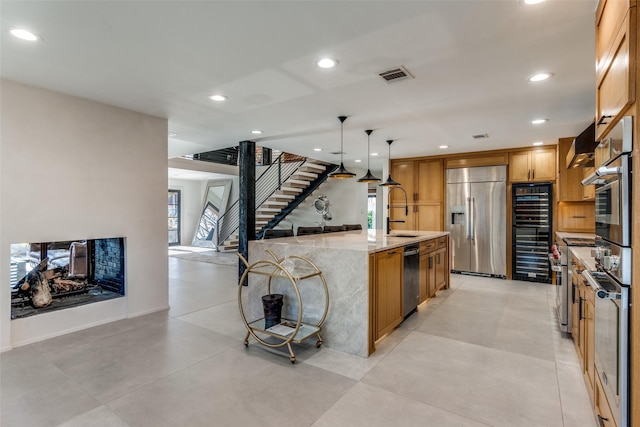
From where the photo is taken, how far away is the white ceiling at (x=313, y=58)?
1.97m

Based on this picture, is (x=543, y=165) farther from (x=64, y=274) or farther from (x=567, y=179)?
(x=64, y=274)

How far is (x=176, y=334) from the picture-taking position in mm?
3350

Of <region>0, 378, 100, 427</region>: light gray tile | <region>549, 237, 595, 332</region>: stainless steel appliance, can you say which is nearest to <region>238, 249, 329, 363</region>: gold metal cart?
<region>0, 378, 100, 427</region>: light gray tile

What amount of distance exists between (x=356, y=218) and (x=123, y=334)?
264 inches

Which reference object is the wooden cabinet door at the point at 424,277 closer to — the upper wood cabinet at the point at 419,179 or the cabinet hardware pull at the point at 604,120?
the cabinet hardware pull at the point at 604,120

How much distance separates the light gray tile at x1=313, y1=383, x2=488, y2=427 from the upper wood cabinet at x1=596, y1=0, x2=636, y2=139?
1832mm

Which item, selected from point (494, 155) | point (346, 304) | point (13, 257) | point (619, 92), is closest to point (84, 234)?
point (13, 257)

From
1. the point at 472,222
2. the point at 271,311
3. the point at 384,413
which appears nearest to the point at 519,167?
the point at 472,222

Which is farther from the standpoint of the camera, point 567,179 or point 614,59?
point 567,179

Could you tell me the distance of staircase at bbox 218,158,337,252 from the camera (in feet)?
27.8

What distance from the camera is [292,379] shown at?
243 cm

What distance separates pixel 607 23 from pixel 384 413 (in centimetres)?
248

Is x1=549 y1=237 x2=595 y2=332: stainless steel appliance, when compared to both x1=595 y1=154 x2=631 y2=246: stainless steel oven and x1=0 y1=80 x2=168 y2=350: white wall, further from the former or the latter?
x1=0 y1=80 x2=168 y2=350: white wall

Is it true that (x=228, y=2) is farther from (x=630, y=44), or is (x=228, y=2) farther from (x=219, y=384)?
(x=219, y=384)
